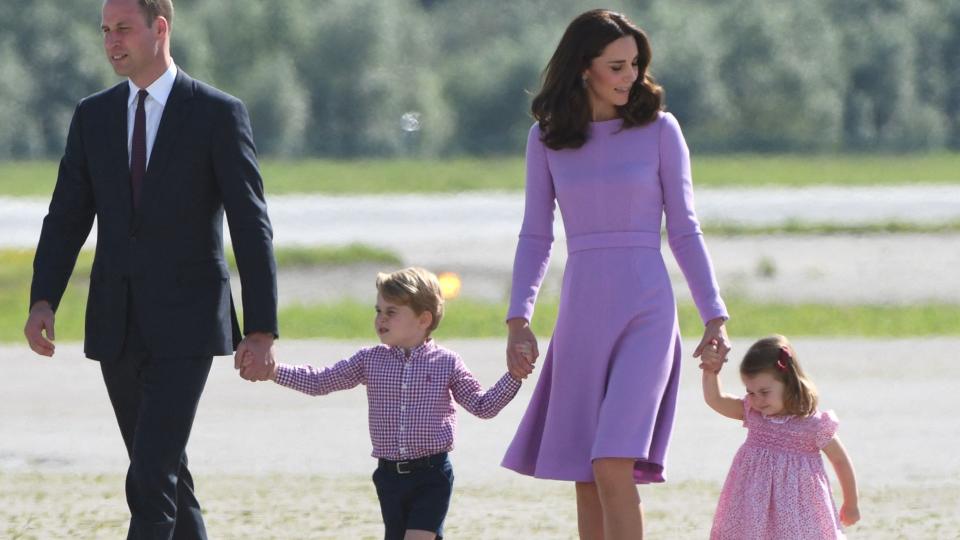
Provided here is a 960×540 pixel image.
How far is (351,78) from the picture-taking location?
7456 centimetres

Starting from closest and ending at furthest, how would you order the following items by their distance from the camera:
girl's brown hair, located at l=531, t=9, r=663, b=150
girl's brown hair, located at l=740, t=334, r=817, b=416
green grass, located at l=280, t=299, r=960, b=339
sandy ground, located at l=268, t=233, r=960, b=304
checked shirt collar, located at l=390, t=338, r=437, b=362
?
girl's brown hair, located at l=531, t=9, r=663, b=150
girl's brown hair, located at l=740, t=334, r=817, b=416
checked shirt collar, located at l=390, t=338, r=437, b=362
green grass, located at l=280, t=299, r=960, b=339
sandy ground, located at l=268, t=233, r=960, b=304

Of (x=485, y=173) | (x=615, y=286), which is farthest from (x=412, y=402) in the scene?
(x=485, y=173)

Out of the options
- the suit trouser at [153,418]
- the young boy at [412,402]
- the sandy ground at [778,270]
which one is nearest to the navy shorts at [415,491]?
the young boy at [412,402]

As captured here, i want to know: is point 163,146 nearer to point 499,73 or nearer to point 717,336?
point 717,336

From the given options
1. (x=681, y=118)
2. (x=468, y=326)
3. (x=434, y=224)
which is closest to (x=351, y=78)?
(x=681, y=118)

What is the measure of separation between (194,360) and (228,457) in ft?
14.8

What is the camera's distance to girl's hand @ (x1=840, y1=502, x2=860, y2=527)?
6328mm

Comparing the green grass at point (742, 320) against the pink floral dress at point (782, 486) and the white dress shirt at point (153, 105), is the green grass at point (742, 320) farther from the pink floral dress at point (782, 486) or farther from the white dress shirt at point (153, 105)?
the white dress shirt at point (153, 105)

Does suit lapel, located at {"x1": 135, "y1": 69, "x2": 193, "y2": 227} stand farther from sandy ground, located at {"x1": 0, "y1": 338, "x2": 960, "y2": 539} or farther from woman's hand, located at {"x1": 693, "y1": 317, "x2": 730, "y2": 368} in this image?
sandy ground, located at {"x1": 0, "y1": 338, "x2": 960, "y2": 539}

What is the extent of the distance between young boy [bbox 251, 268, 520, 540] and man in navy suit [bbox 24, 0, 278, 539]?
521 mm

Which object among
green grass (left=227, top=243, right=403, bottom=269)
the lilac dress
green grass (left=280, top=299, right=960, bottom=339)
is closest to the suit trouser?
the lilac dress

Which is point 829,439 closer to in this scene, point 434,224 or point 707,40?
point 434,224

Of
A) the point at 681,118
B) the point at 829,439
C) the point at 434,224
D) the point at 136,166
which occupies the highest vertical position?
the point at 681,118

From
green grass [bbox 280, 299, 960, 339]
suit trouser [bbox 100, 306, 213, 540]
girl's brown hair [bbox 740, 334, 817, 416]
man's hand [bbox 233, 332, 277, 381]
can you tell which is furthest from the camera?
green grass [bbox 280, 299, 960, 339]
